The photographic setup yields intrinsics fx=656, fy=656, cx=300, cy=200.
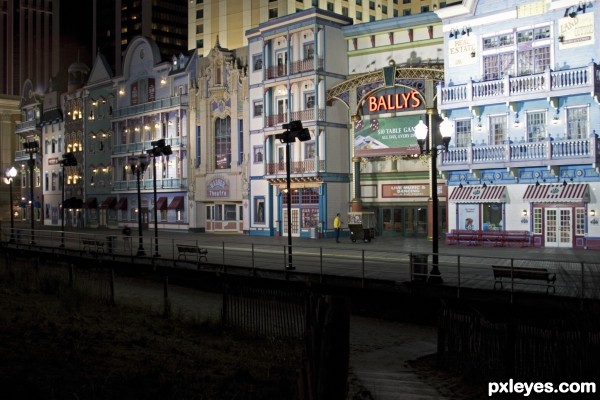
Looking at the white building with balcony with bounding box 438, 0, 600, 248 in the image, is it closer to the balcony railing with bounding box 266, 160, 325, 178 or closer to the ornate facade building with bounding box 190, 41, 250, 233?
the balcony railing with bounding box 266, 160, 325, 178

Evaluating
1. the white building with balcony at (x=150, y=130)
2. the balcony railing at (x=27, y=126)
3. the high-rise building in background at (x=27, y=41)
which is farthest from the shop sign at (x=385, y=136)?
the high-rise building in background at (x=27, y=41)

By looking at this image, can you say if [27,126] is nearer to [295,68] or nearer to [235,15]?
[235,15]

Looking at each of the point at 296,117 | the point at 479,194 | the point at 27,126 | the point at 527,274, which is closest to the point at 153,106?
the point at 296,117

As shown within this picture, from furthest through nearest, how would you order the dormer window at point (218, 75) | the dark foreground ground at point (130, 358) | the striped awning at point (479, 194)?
the dormer window at point (218, 75)
the striped awning at point (479, 194)
the dark foreground ground at point (130, 358)

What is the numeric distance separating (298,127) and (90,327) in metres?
14.4

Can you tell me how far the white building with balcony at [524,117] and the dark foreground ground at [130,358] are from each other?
71.7 ft

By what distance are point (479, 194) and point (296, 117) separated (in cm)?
1474

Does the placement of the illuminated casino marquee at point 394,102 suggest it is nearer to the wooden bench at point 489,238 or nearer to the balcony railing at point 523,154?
the balcony railing at point 523,154

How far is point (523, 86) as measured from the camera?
3256 cm

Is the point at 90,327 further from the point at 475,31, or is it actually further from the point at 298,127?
the point at 475,31

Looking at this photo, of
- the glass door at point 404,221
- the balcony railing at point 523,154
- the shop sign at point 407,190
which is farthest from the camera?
the glass door at point 404,221

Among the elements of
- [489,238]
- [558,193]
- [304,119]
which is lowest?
[489,238]

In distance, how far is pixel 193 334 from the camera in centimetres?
1479

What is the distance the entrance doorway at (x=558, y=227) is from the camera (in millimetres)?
31891
